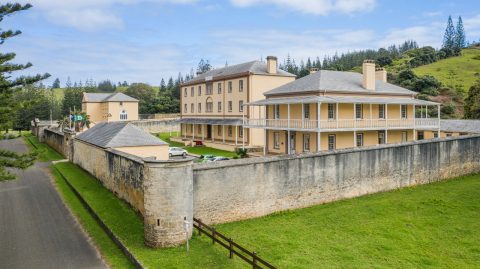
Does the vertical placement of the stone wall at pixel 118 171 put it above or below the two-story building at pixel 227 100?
below

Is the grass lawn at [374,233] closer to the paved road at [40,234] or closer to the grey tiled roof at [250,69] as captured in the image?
the paved road at [40,234]

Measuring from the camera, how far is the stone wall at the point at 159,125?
69.0 metres

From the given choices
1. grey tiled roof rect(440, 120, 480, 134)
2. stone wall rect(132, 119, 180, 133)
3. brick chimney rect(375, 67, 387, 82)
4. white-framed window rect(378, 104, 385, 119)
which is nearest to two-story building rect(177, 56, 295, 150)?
brick chimney rect(375, 67, 387, 82)

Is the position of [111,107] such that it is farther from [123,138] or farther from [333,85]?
[123,138]

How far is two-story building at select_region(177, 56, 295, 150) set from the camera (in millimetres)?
45125

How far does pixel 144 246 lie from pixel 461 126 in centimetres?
3666

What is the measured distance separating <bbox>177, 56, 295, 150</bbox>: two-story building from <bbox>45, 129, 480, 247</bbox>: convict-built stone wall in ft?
66.1

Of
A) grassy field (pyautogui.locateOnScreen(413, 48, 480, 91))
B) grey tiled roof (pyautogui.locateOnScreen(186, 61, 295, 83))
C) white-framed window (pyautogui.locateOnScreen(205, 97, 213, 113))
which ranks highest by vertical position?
grassy field (pyautogui.locateOnScreen(413, 48, 480, 91))

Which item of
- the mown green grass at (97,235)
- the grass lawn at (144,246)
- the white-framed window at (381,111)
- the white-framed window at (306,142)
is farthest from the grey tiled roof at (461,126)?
the mown green grass at (97,235)

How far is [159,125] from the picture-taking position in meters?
71.9

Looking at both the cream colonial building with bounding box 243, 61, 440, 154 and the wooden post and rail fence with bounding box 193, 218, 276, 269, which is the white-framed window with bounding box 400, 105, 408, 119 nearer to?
the cream colonial building with bounding box 243, 61, 440, 154

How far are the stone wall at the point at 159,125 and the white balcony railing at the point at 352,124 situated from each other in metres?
36.7

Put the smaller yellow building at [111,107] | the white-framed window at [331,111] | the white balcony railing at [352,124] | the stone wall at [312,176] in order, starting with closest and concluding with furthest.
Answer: the stone wall at [312,176] → the white balcony railing at [352,124] → the white-framed window at [331,111] → the smaller yellow building at [111,107]

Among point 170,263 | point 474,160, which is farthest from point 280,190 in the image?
point 474,160
